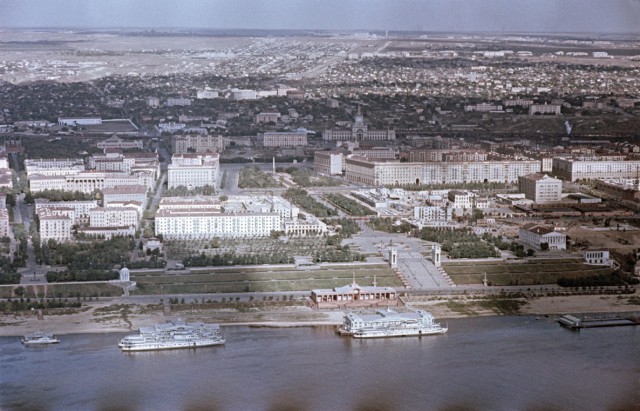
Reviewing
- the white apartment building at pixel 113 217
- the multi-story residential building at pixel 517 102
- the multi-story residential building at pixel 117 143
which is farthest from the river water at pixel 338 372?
the multi-story residential building at pixel 517 102

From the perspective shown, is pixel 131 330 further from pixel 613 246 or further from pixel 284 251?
pixel 613 246

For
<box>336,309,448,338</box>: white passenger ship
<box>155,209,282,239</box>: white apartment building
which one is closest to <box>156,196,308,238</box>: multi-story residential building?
<box>155,209,282,239</box>: white apartment building

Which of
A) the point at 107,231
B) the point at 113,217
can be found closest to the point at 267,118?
the point at 113,217

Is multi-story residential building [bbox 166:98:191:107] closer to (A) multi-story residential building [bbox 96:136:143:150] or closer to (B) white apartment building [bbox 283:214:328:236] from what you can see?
(A) multi-story residential building [bbox 96:136:143:150]

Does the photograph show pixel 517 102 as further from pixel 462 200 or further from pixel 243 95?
pixel 462 200

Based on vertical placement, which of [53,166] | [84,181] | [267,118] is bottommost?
[84,181]

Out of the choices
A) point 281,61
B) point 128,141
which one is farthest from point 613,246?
point 281,61
